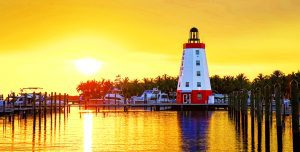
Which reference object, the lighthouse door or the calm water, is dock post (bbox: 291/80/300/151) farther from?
the lighthouse door

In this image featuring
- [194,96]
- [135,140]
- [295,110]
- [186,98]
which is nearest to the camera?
[295,110]

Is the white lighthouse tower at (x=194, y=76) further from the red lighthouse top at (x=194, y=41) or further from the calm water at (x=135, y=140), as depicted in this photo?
the calm water at (x=135, y=140)

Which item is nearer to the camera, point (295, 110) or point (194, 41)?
point (295, 110)

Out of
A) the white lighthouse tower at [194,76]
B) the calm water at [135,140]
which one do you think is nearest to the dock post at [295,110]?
the calm water at [135,140]

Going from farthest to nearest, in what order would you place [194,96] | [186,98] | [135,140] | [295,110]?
1. [186,98]
2. [194,96]
3. [135,140]
4. [295,110]

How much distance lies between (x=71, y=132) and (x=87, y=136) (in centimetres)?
529

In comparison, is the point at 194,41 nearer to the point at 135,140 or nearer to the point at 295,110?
the point at 135,140

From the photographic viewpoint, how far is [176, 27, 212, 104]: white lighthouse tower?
356 ft

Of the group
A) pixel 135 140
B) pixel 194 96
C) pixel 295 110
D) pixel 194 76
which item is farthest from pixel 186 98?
pixel 295 110

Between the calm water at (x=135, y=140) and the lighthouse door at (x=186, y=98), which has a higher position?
the lighthouse door at (x=186, y=98)

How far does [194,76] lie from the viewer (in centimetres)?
10938

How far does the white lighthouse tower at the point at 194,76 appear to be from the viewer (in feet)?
356

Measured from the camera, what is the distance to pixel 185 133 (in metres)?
53.3

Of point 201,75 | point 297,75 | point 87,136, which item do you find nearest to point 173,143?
point 87,136
